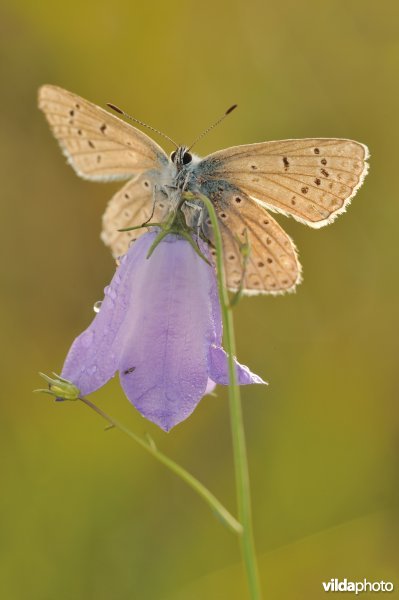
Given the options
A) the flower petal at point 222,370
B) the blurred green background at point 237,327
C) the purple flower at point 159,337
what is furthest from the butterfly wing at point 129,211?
the blurred green background at point 237,327

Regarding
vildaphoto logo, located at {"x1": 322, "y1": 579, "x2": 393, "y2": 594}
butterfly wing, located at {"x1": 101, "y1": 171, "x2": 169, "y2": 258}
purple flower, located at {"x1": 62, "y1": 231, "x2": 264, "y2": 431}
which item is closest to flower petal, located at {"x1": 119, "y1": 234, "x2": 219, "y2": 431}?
purple flower, located at {"x1": 62, "y1": 231, "x2": 264, "y2": 431}

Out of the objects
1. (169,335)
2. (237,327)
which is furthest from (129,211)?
(237,327)

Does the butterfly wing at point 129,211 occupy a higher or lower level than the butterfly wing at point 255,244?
higher

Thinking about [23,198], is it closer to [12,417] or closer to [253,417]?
[12,417]

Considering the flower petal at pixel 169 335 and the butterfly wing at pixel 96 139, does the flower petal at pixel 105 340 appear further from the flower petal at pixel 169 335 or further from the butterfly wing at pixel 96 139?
the butterfly wing at pixel 96 139

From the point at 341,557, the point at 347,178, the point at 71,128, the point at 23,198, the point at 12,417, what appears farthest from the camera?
the point at 23,198

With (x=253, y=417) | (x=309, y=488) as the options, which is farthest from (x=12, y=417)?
(x=309, y=488)

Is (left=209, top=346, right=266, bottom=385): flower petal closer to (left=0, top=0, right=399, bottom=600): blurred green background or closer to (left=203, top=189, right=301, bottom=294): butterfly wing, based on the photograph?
(left=203, top=189, right=301, bottom=294): butterfly wing
